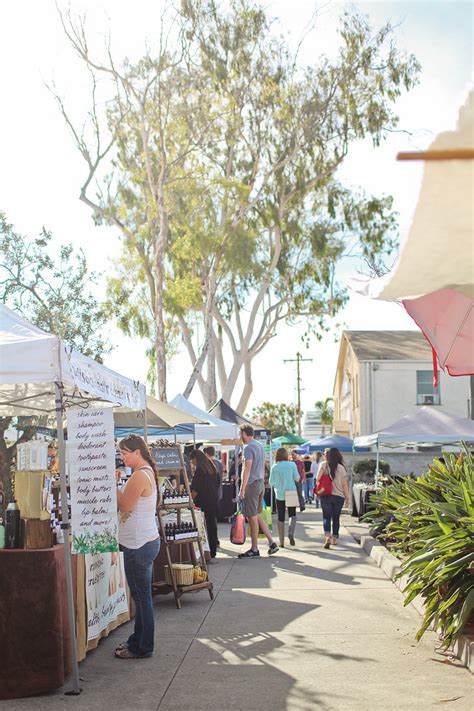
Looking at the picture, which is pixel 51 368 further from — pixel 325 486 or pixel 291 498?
pixel 325 486

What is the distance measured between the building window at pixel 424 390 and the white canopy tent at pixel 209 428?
18241 millimetres

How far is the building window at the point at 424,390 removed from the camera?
38656 millimetres

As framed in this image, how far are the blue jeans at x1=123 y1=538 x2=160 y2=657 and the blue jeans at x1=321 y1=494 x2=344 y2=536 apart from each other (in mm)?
8445

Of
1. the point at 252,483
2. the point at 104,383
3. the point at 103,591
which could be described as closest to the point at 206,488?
the point at 252,483

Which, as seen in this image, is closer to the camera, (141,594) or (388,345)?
(141,594)

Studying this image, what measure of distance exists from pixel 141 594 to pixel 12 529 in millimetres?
1258

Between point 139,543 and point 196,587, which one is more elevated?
point 139,543

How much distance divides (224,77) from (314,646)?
80.8 feet

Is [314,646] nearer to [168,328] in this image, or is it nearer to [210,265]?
[210,265]

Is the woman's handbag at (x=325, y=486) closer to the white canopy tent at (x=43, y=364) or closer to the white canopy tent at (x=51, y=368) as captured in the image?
the white canopy tent at (x=43, y=364)

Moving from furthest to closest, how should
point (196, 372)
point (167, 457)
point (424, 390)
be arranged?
point (424, 390) → point (196, 372) → point (167, 457)

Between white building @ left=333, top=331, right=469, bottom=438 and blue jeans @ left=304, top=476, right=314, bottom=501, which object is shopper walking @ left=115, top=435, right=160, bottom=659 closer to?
blue jeans @ left=304, top=476, right=314, bottom=501

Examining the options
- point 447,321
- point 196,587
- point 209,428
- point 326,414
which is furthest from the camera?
point 326,414

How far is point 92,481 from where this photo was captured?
23.0ft
